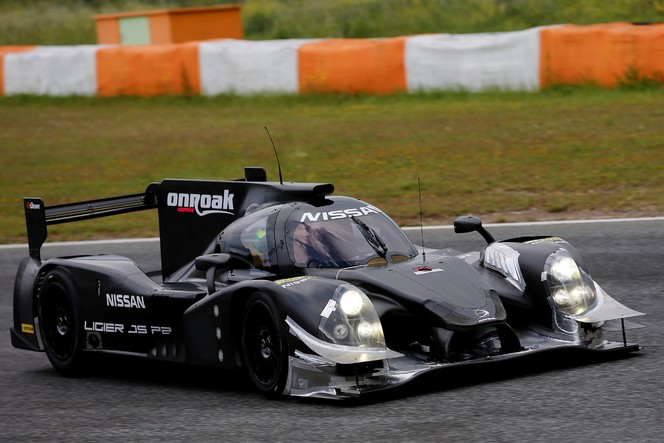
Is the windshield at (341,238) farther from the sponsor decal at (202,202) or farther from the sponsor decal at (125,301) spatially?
the sponsor decal at (125,301)

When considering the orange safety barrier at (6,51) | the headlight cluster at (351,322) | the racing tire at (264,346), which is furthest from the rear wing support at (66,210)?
the orange safety barrier at (6,51)

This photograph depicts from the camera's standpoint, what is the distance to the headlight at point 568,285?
7207 millimetres

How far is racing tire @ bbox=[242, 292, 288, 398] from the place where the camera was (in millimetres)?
6414

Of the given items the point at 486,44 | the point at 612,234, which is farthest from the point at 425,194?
the point at 486,44

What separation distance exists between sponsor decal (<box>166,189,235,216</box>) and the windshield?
2.77 feet

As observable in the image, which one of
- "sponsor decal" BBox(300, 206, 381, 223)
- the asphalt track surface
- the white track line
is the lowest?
the asphalt track surface

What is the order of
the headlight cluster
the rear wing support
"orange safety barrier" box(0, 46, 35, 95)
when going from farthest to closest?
"orange safety barrier" box(0, 46, 35, 95), the rear wing support, the headlight cluster

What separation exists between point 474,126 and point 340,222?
1088cm

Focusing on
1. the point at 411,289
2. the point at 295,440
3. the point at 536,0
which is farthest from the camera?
the point at 536,0

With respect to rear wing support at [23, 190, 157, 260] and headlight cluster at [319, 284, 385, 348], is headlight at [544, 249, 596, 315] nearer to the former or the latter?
headlight cluster at [319, 284, 385, 348]

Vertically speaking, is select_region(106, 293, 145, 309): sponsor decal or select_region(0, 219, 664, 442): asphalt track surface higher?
select_region(106, 293, 145, 309): sponsor decal

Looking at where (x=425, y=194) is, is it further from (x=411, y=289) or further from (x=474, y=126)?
(x=411, y=289)

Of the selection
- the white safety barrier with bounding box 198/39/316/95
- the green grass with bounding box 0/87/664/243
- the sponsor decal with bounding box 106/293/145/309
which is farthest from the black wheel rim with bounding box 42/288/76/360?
the white safety barrier with bounding box 198/39/316/95

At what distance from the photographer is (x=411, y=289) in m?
6.65
